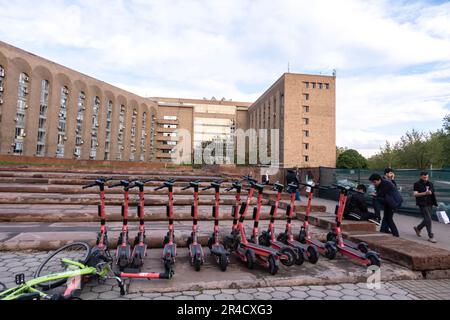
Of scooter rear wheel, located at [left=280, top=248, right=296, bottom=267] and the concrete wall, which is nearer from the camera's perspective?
scooter rear wheel, located at [left=280, top=248, right=296, bottom=267]

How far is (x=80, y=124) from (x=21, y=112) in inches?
454

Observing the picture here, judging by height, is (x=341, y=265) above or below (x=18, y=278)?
below

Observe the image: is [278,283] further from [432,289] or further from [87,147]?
[87,147]

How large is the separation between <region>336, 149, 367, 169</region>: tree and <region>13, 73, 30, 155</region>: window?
174 feet

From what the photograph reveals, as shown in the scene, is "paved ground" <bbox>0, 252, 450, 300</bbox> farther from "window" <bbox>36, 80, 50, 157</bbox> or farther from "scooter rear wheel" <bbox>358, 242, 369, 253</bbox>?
"window" <bbox>36, 80, 50, 157</bbox>

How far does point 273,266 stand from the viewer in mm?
4164

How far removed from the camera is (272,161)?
1954 inches

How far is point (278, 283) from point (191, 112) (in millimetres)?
78294

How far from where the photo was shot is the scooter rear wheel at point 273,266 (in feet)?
13.6

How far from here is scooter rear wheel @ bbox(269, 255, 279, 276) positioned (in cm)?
415

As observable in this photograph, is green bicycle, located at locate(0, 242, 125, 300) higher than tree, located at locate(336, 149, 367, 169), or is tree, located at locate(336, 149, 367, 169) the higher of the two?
tree, located at locate(336, 149, 367, 169)

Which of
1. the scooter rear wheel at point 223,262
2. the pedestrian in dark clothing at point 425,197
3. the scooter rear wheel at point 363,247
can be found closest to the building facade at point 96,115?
the pedestrian in dark clothing at point 425,197

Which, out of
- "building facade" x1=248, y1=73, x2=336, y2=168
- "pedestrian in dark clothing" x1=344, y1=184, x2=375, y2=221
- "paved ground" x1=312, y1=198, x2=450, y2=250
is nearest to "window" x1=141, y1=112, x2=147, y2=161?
"building facade" x1=248, y1=73, x2=336, y2=168
